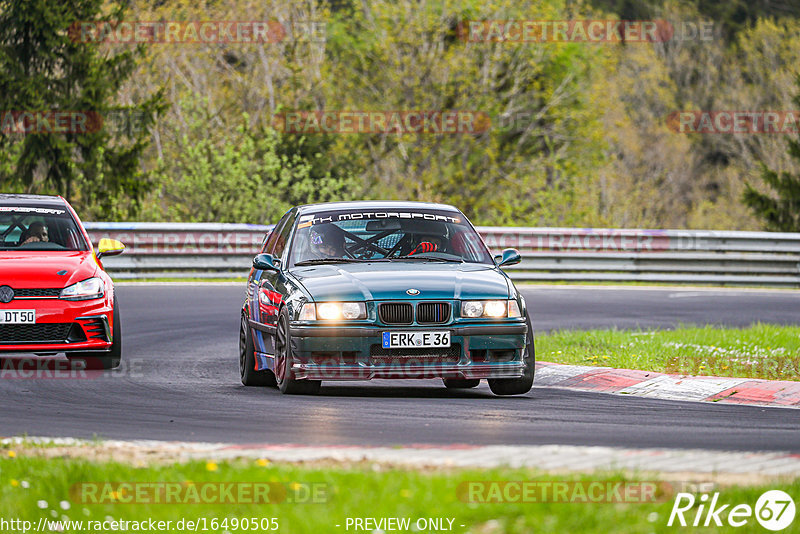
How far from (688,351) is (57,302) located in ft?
20.5

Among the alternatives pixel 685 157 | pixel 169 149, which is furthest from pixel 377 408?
pixel 685 157

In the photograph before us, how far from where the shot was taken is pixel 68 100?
3025 centimetres

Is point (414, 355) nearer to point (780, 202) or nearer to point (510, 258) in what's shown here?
point (510, 258)

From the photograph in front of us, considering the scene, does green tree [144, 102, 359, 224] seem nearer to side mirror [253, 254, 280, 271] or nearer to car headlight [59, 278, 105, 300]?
car headlight [59, 278, 105, 300]

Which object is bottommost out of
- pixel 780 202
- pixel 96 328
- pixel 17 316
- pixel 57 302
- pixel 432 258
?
pixel 780 202

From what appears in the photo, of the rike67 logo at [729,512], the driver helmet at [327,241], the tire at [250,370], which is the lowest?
the tire at [250,370]

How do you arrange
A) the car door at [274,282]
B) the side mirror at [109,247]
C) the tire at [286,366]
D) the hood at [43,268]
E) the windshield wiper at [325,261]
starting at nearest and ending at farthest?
the tire at [286,366] → the car door at [274,282] → the windshield wiper at [325,261] → the hood at [43,268] → the side mirror at [109,247]

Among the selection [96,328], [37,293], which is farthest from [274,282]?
[37,293]

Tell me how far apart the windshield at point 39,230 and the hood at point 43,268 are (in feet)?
1.18

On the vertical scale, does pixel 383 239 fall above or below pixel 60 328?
above

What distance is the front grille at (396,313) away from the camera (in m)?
10.2

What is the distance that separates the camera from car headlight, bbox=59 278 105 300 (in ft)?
40.9

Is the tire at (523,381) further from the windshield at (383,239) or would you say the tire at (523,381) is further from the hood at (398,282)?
the windshield at (383,239)

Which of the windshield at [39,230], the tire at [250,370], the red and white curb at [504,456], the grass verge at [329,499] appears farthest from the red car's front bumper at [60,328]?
the grass verge at [329,499]
